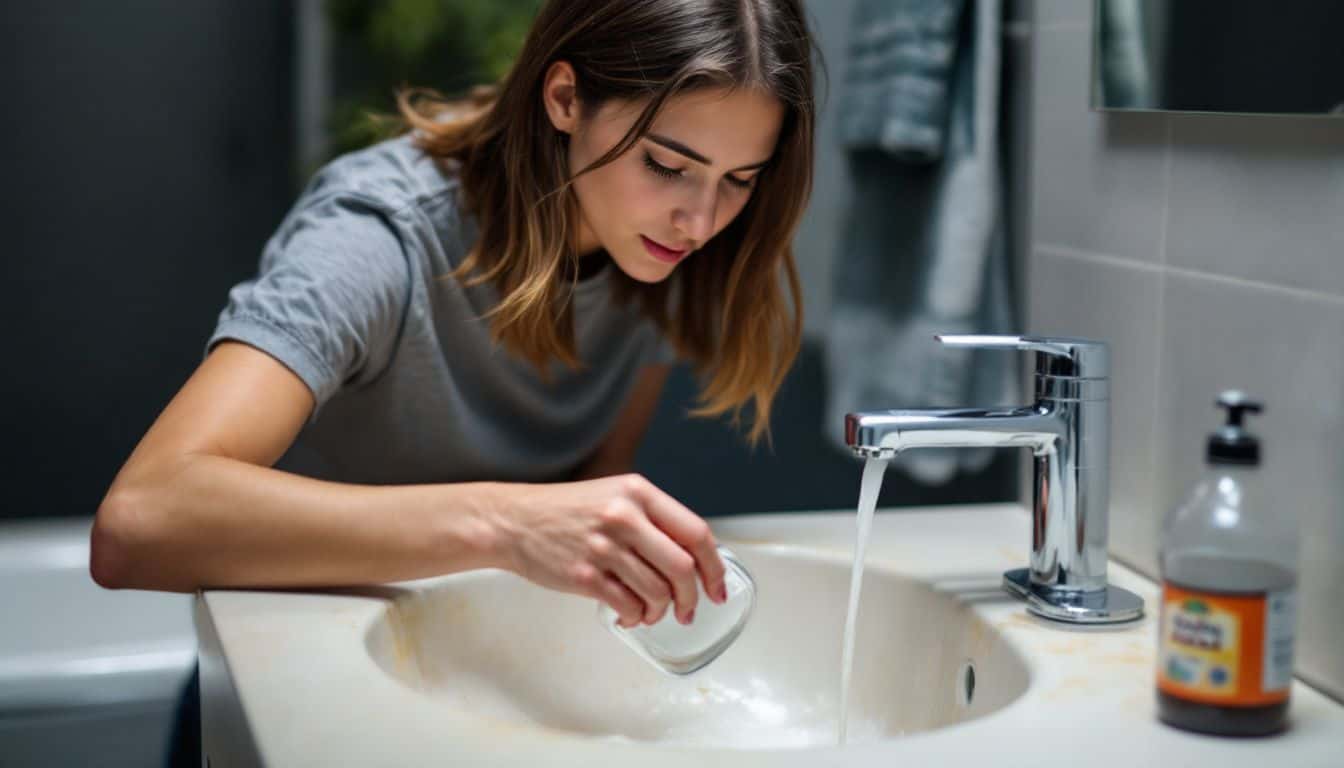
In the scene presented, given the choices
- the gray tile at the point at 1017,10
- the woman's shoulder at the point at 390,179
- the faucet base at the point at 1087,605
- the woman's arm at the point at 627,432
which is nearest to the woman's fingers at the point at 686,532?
the faucet base at the point at 1087,605

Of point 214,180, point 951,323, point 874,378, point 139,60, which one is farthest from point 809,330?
point 139,60

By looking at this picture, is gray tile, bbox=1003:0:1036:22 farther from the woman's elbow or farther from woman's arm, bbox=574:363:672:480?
the woman's elbow

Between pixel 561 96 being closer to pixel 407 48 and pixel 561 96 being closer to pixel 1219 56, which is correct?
pixel 1219 56

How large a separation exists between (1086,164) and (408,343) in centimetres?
58

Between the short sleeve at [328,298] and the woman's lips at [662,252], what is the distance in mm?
211

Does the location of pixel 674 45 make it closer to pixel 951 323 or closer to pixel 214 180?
pixel 951 323

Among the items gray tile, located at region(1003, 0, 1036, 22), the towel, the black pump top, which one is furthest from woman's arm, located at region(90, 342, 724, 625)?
gray tile, located at region(1003, 0, 1036, 22)

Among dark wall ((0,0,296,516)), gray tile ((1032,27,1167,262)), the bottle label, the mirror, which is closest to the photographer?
the bottle label

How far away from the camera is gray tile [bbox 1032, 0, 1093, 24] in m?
1.10

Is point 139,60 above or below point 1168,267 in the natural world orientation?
above

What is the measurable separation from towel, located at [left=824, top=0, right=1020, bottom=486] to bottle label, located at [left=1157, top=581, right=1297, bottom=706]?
97 cm

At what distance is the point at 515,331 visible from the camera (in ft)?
4.02

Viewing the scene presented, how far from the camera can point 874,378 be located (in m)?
1.90

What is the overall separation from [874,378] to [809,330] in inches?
7.1
